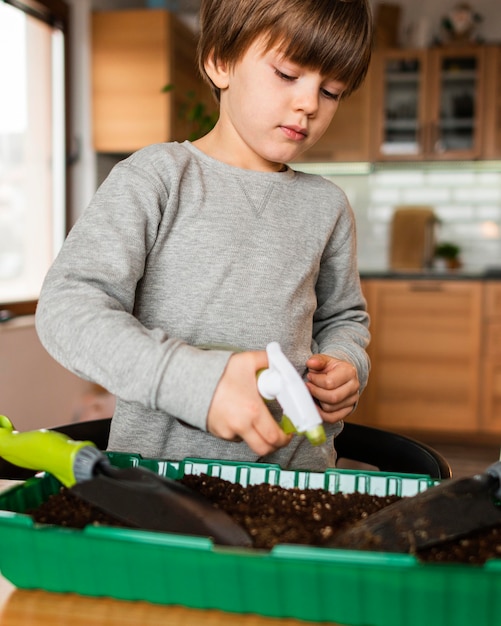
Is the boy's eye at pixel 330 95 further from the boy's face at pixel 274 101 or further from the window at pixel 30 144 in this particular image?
the window at pixel 30 144

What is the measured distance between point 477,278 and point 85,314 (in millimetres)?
3407

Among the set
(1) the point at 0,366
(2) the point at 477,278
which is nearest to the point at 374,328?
(2) the point at 477,278

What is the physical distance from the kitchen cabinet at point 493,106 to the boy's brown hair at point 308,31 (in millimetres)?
3414

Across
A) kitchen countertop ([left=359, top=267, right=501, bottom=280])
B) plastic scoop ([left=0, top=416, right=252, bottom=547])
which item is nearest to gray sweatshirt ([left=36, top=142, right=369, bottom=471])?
plastic scoop ([left=0, top=416, right=252, bottom=547])

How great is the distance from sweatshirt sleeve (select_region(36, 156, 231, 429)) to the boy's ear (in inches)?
7.1

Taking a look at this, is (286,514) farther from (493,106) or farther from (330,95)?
(493,106)

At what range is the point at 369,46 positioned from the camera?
88 cm

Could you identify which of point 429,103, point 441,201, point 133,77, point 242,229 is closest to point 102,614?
point 242,229

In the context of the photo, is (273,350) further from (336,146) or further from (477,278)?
(336,146)

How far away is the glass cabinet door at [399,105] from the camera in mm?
4086

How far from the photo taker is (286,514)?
55 cm

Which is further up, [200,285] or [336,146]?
[336,146]

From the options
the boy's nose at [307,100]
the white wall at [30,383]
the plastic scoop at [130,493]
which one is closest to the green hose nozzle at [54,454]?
the plastic scoop at [130,493]

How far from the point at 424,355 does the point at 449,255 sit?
721 mm
